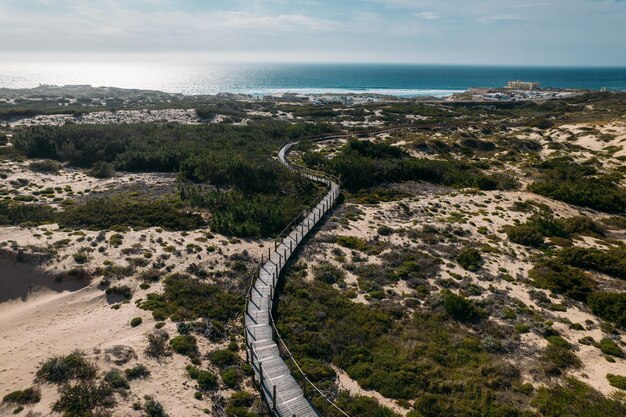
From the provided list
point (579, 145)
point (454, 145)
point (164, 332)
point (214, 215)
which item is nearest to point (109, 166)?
point (214, 215)

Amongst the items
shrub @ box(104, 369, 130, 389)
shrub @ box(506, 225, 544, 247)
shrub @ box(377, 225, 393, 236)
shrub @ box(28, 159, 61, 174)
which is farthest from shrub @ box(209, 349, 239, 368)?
shrub @ box(28, 159, 61, 174)

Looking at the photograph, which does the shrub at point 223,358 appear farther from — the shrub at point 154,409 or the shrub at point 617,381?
the shrub at point 617,381

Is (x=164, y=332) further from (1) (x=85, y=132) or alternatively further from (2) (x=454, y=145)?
(2) (x=454, y=145)

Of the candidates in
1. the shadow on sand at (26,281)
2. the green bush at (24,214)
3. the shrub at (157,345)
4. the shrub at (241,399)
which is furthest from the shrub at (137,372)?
the green bush at (24,214)

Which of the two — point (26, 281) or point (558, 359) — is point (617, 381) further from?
point (26, 281)

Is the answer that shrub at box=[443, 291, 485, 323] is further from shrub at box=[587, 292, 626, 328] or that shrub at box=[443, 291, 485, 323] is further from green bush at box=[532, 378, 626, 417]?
shrub at box=[587, 292, 626, 328]

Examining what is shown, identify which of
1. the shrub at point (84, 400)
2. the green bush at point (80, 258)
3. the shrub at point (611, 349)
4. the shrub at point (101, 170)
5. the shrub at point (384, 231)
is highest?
the shrub at point (101, 170)

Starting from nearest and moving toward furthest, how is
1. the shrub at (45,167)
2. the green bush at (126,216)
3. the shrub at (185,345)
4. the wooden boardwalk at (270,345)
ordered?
the wooden boardwalk at (270,345)
the shrub at (185,345)
the green bush at (126,216)
the shrub at (45,167)

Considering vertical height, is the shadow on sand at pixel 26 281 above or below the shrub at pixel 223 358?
above
